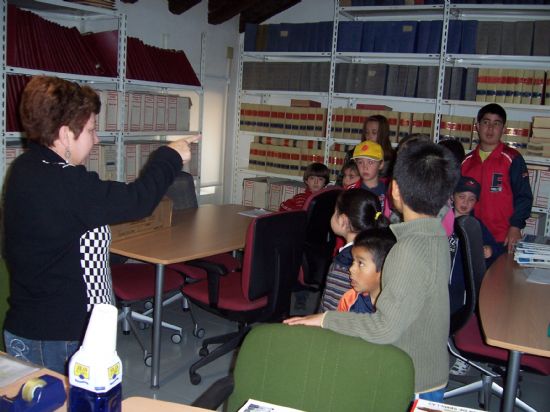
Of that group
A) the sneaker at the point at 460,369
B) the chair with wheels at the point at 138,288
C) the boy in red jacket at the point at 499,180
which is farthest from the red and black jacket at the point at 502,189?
the chair with wheels at the point at 138,288

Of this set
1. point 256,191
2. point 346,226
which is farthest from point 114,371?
point 256,191

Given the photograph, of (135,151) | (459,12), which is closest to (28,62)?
(135,151)

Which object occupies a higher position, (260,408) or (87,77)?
(87,77)

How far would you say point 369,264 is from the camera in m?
1.87

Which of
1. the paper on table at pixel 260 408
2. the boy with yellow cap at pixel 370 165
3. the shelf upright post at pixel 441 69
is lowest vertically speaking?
the paper on table at pixel 260 408

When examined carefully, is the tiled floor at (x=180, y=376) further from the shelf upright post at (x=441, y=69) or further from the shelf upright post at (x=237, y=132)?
the shelf upright post at (x=237, y=132)

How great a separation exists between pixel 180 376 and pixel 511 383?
1.77 m

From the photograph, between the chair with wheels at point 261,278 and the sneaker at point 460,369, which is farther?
the sneaker at point 460,369

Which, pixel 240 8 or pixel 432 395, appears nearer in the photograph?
pixel 432 395

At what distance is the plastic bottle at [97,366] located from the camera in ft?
2.94

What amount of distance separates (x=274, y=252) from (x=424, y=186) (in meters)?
1.45

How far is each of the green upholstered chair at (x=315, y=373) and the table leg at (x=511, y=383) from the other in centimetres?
78

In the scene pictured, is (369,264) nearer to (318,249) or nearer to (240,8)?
(318,249)

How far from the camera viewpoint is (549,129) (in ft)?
14.5
